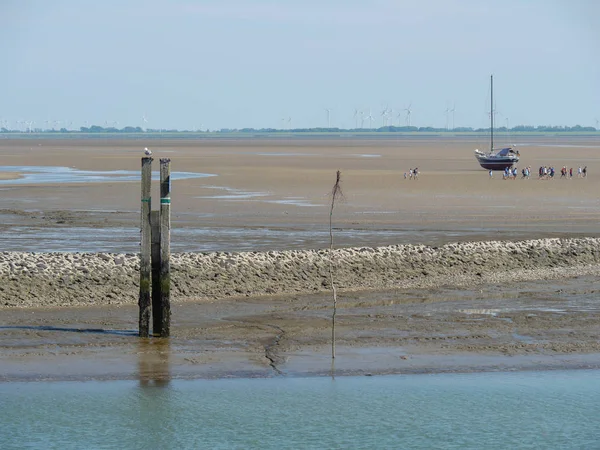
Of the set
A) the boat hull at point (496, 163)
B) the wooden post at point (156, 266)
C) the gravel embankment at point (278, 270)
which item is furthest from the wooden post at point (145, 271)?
the boat hull at point (496, 163)

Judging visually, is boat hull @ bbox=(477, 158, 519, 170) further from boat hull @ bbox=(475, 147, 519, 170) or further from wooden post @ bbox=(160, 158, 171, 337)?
wooden post @ bbox=(160, 158, 171, 337)

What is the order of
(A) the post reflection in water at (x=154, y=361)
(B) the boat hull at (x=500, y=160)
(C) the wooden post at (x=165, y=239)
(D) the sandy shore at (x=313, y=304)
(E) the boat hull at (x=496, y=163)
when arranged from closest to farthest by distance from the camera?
(A) the post reflection in water at (x=154, y=361), (D) the sandy shore at (x=313, y=304), (C) the wooden post at (x=165, y=239), (E) the boat hull at (x=496, y=163), (B) the boat hull at (x=500, y=160)

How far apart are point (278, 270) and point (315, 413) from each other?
23.5ft

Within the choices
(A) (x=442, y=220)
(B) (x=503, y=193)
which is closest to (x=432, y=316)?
(A) (x=442, y=220)

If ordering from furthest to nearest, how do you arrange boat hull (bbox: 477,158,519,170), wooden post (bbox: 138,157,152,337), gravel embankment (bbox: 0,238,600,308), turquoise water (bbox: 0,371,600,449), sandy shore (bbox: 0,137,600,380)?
1. boat hull (bbox: 477,158,519,170)
2. gravel embankment (bbox: 0,238,600,308)
3. wooden post (bbox: 138,157,152,337)
4. sandy shore (bbox: 0,137,600,380)
5. turquoise water (bbox: 0,371,600,449)

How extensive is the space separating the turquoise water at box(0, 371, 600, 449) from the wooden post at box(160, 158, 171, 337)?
76.6 inches

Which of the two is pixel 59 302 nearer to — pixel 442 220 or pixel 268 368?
pixel 268 368

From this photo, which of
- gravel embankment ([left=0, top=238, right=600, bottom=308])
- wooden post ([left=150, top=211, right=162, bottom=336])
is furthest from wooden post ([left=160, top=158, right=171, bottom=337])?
gravel embankment ([left=0, top=238, right=600, bottom=308])

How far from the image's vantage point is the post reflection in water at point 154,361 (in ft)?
44.3

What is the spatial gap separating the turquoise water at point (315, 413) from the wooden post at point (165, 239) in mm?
1945

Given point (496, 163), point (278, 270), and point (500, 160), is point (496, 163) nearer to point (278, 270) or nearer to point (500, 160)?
point (500, 160)

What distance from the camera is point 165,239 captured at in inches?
597

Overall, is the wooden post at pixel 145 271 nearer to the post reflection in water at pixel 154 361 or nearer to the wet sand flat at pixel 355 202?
the post reflection in water at pixel 154 361

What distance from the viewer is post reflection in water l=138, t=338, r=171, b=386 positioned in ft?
44.3
